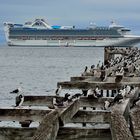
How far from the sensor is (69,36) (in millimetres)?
147250

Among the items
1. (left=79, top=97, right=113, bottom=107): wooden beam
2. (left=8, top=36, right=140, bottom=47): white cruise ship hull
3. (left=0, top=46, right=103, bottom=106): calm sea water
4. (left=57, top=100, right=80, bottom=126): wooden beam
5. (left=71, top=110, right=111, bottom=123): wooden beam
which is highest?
(left=57, top=100, right=80, bottom=126): wooden beam

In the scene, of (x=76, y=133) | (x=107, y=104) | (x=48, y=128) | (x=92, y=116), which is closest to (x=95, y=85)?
(x=107, y=104)

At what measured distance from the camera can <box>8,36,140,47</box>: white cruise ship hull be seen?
142375mm

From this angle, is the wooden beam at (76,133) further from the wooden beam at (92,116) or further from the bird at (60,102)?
the bird at (60,102)

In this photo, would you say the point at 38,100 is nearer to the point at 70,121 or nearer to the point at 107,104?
the point at 107,104

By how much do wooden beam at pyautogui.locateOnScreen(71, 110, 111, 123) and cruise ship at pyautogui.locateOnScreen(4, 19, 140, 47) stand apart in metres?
132

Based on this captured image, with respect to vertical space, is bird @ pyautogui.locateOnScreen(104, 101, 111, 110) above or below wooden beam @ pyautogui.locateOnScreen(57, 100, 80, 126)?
below

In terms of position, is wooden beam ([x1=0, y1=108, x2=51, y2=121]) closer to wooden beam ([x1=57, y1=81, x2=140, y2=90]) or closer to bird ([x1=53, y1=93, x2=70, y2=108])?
bird ([x1=53, y1=93, x2=70, y2=108])

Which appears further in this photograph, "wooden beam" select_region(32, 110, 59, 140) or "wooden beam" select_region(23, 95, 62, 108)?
"wooden beam" select_region(23, 95, 62, 108)

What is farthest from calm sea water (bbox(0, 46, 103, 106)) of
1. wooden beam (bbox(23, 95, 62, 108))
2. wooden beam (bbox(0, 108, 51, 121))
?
wooden beam (bbox(0, 108, 51, 121))

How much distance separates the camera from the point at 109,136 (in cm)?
→ 819

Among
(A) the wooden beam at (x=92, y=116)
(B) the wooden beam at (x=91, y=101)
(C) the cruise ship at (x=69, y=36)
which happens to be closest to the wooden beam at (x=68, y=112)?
(A) the wooden beam at (x=92, y=116)

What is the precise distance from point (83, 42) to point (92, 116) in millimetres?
139364

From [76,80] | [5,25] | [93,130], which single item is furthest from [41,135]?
[5,25]
